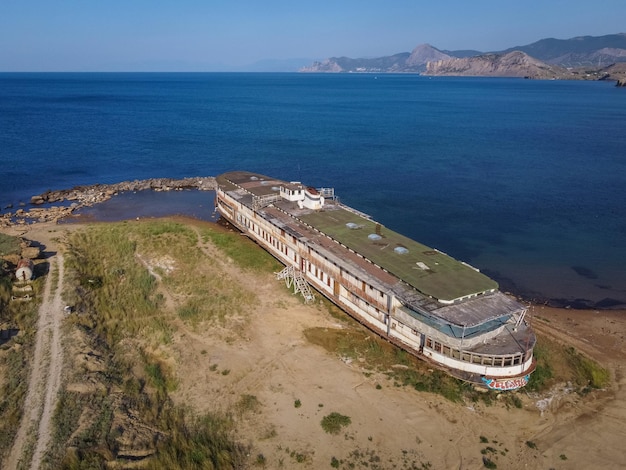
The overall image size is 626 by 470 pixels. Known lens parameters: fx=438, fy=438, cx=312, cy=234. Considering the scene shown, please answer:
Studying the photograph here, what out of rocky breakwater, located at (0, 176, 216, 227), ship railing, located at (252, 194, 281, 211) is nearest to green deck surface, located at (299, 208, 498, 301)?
ship railing, located at (252, 194, 281, 211)

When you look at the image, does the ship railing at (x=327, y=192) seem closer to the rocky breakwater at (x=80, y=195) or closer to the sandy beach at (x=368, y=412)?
the sandy beach at (x=368, y=412)

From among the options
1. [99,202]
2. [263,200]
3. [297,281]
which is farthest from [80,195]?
[297,281]

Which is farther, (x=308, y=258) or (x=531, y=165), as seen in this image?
(x=531, y=165)

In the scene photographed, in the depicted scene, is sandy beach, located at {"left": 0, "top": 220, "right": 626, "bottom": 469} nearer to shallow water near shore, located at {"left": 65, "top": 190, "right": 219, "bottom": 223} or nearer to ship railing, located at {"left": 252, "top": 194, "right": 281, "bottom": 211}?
ship railing, located at {"left": 252, "top": 194, "right": 281, "bottom": 211}

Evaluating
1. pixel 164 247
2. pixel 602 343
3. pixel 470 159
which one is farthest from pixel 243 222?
pixel 470 159

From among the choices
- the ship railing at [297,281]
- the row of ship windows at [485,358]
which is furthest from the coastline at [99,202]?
the ship railing at [297,281]

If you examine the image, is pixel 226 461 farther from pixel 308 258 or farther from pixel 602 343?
pixel 602 343
